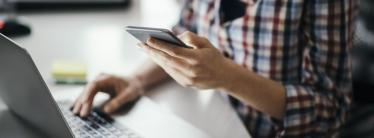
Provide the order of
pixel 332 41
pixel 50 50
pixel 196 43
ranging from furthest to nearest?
pixel 50 50 < pixel 332 41 < pixel 196 43

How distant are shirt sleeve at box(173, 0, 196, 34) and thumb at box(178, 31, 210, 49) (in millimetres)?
339

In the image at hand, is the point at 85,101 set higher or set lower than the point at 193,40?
lower

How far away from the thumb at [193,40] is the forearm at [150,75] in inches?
9.3

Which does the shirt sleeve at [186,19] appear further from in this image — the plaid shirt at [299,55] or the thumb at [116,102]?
the thumb at [116,102]

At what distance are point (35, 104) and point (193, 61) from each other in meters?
0.24

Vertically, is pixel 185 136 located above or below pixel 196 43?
below

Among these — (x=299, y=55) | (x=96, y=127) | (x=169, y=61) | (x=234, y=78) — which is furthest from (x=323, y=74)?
(x=96, y=127)

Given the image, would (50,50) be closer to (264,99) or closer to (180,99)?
(180,99)

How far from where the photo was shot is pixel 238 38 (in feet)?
3.58

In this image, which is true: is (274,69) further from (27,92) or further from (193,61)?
(27,92)

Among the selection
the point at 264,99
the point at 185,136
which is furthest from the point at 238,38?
the point at 185,136

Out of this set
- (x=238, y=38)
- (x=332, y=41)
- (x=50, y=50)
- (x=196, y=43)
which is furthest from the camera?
(x=50, y=50)

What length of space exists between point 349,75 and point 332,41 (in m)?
0.07

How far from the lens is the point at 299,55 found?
1071mm
